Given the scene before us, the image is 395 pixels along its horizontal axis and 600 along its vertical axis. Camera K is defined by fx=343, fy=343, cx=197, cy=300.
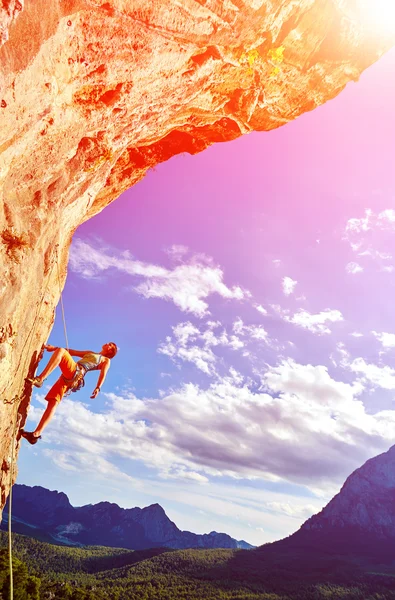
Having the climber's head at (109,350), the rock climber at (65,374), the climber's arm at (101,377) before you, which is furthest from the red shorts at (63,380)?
the climber's head at (109,350)

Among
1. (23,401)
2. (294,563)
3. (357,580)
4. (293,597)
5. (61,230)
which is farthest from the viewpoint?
(294,563)

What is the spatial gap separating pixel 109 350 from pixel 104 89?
20.4ft

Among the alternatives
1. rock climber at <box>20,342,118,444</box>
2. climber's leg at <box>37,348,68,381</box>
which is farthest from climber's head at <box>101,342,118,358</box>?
climber's leg at <box>37,348,68,381</box>

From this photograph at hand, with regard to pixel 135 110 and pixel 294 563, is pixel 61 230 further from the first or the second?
pixel 294 563

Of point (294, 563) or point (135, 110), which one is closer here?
point (135, 110)

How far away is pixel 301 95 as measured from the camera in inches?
482

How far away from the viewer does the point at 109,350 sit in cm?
943

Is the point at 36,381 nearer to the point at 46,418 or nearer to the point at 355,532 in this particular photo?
the point at 46,418

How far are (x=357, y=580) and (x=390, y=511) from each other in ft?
312

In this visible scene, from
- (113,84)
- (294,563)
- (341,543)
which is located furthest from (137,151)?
(341,543)

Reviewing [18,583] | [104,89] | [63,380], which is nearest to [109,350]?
[63,380]

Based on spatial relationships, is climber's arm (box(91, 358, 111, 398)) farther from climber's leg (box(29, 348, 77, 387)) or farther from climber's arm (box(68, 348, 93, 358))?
climber's leg (box(29, 348, 77, 387))

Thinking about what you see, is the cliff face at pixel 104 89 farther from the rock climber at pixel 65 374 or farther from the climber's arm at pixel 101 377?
the climber's arm at pixel 101 377

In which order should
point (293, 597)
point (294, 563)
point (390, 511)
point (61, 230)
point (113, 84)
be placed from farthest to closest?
1. point (390, 511)
2. point (294, 563)
3. point (293, 597)
4. point (61, 230)
5. point (113, 84)
